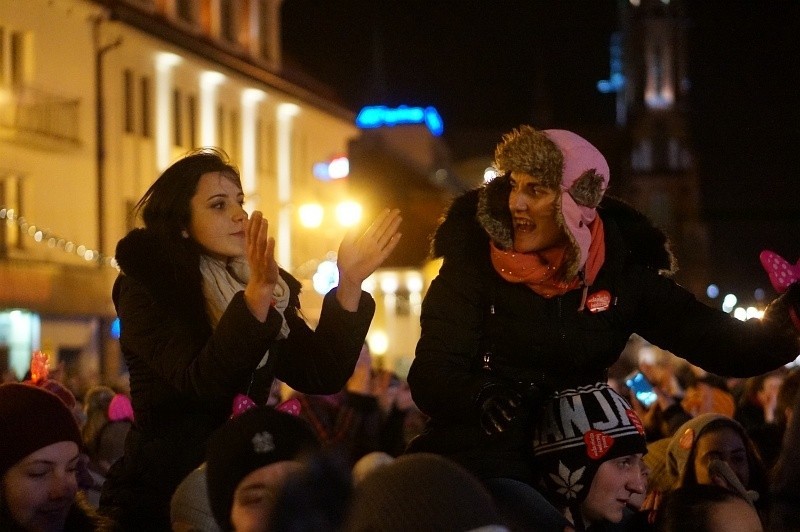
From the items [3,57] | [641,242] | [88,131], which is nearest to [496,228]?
[641,242]

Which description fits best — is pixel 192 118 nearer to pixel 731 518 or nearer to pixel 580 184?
pixel 580 184

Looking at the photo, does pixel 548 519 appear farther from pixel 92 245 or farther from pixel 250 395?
pixel 92 245

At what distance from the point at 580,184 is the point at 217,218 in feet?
3.71

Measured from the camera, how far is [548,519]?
162 inches

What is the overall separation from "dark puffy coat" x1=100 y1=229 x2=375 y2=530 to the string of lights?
25371 mm

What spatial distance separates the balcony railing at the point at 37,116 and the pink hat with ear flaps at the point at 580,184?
26257 millimetres

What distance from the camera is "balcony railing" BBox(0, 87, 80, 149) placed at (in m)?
30.4

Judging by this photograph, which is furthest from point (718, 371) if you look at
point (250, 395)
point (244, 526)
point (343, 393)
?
point (343, 393)

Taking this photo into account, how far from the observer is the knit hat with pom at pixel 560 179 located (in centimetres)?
468

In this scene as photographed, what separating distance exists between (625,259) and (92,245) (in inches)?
1169

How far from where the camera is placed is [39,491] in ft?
14.8

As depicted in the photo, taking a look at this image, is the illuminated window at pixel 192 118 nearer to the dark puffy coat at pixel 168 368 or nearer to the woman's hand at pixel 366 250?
the dark puffy coat at pixel 168 368

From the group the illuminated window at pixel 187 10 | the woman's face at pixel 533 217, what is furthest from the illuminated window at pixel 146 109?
the woman's face at pixel 533 217

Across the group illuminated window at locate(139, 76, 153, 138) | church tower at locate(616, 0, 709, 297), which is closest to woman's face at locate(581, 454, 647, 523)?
illuminated window at locate(139, 76, 153, 138)
